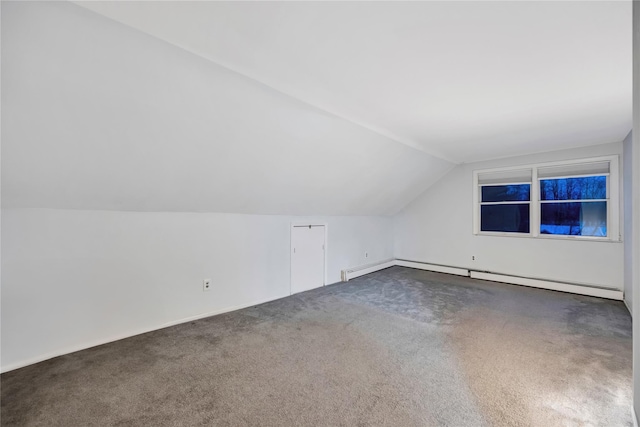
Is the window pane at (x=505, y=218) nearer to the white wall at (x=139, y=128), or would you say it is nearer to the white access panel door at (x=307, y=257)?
the white wall at (x=139, y=128)

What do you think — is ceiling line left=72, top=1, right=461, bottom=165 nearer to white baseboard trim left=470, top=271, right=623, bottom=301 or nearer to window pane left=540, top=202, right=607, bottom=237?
window pane left=540, top=202, right=607, bottom=237

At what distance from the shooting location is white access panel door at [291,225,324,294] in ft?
13.7

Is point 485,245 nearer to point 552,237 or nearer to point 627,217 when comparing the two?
point 552,237

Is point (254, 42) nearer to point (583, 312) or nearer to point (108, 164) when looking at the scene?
point (108, 164)

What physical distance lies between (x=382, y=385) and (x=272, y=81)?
2.38m

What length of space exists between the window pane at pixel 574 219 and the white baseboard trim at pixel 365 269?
278 centimetres

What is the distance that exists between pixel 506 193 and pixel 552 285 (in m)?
1.67

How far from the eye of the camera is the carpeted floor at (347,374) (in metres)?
1.70

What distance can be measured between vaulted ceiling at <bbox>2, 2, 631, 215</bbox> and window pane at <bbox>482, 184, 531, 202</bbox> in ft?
5.28

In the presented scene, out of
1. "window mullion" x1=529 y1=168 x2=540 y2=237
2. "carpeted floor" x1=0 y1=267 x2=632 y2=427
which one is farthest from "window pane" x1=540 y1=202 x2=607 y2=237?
"carpeted floor" x1=0 y1=267 x2=632 y2=427

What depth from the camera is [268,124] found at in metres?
2.49

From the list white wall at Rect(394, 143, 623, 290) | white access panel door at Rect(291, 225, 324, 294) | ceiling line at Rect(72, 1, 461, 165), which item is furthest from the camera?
white access panel door at Rect(291, 225, 324, 294)

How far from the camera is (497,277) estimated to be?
491 cm

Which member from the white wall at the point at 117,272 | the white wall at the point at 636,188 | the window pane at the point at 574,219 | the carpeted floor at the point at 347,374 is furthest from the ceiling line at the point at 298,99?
the carpeted floor at the point at 347,374
